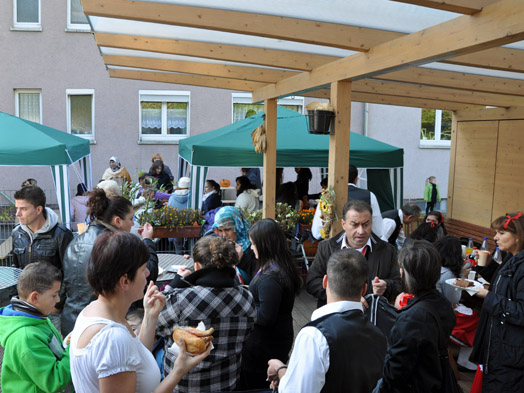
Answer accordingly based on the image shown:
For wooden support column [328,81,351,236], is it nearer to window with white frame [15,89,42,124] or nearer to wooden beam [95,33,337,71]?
wooden beam [95,33,337,71]

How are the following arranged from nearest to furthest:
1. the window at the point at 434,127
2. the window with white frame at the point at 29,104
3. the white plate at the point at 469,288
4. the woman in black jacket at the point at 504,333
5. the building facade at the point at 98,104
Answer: the woman in black jacket at the point at 504,333 < the white plate at the point at 469,288 < the building facade at the point at 98,104 < the window with white frame at the point at 29,104 < the window at the point at 434,127

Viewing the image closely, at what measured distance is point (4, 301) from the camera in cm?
546

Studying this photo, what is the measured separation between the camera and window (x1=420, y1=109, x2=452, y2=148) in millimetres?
15695

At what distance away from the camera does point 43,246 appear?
12.1ft

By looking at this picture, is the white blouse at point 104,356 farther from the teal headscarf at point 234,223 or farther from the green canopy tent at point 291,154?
the green canopy tent at point 291,154

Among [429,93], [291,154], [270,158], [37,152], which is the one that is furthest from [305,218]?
[37,152]

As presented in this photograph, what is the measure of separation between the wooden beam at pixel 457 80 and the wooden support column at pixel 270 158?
192 cm

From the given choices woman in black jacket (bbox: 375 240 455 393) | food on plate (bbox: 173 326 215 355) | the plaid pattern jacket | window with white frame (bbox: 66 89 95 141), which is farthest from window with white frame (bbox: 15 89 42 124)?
woman in black jacket (bbox: 375 240 455 393)

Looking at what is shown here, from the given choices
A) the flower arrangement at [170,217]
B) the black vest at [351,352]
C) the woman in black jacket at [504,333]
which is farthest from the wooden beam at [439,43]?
the flower arrangement at [170,217]

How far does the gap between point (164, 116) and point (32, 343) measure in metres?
13.3

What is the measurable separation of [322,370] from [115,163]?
10771 mm

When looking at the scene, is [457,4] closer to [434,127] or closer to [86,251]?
[86,251]

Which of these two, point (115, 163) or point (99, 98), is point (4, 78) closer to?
point (99, 98)

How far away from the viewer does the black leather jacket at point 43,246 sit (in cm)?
367
